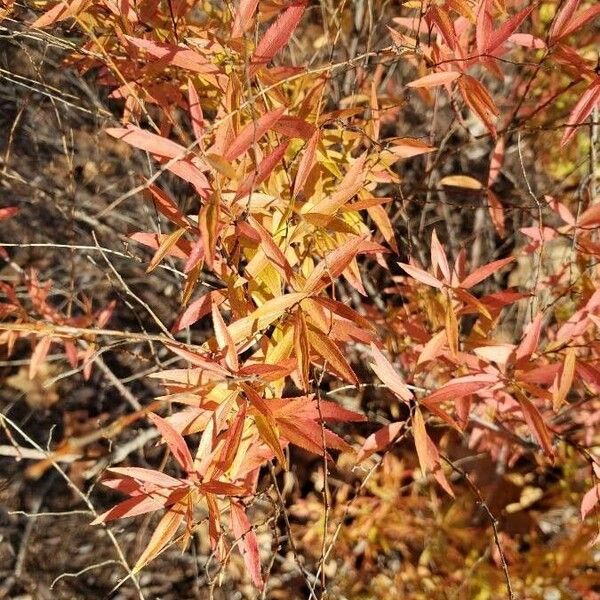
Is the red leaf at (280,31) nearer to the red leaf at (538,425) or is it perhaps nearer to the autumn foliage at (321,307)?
the autumn foliage at (321,307)

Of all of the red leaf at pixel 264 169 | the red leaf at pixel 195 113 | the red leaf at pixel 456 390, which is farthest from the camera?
the red leaf at pixel 456 390

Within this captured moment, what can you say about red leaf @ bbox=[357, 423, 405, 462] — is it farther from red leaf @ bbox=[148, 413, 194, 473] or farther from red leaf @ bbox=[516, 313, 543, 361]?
red leaf @ bbox=[148, 413, 194, 473]

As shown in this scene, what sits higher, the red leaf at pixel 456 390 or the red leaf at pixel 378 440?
A: the red leaf at pixel 456 390

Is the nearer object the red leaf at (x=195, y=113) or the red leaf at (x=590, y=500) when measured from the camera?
the red leaf at (x=195, y=113)

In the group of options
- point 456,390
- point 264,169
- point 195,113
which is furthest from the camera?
point 456,390

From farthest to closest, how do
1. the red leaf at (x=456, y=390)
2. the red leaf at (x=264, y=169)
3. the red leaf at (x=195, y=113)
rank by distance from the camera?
the red leaf at (x=456, y=390), the red leaf at (x=195, y=113), the red leaf at (x=264, y=169)

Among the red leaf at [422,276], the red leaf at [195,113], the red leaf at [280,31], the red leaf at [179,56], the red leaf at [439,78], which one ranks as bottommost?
the red leaf at [422,276]

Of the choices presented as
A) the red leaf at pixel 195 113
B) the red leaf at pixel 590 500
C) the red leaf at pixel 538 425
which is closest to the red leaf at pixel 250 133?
the red leaf at pixel 195 113

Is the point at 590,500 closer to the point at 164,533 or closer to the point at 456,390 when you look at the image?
the point at 456,390

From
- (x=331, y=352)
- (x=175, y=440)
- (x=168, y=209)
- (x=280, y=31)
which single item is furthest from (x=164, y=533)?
(x=280, y=31)

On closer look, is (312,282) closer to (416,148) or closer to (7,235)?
(416,148)

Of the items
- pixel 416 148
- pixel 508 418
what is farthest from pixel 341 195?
pixel 508 418
